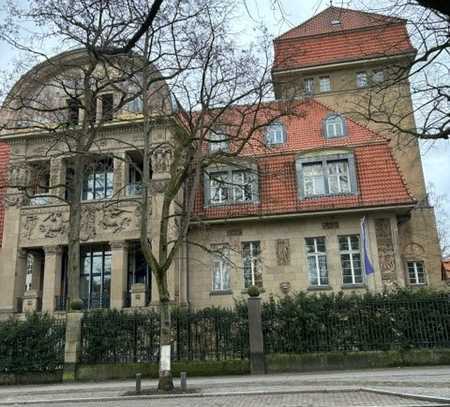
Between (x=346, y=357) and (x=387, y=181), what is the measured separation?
940 cm

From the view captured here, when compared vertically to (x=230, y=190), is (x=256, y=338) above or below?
below

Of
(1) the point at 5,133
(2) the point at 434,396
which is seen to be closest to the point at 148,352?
(2) the point at 434,396

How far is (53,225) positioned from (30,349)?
7.60 metres

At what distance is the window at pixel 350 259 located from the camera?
70.7 ft

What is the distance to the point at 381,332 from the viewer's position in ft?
51.5

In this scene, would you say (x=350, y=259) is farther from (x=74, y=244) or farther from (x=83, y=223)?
(x=83, y=223)

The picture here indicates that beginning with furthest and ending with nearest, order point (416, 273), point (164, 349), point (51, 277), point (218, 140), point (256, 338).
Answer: point (416, 273) < point (51, 277) < point (218, 140) < point (256, 338) < point (164, 349)

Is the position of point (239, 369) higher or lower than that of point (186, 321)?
lower

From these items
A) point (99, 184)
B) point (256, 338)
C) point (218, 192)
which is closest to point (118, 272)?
point (99, 184)

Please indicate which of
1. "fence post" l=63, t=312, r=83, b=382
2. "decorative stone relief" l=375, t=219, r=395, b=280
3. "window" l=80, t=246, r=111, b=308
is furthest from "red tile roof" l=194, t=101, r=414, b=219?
"fence post" l=63, t=312, r=83, b=382

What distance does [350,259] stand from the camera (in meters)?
21.9

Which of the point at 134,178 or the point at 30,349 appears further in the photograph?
the point at 134,178

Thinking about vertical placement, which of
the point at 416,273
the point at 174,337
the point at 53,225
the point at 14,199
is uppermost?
the point at 14,199

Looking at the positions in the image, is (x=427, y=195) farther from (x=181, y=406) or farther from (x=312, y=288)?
(x=181, y=406)
